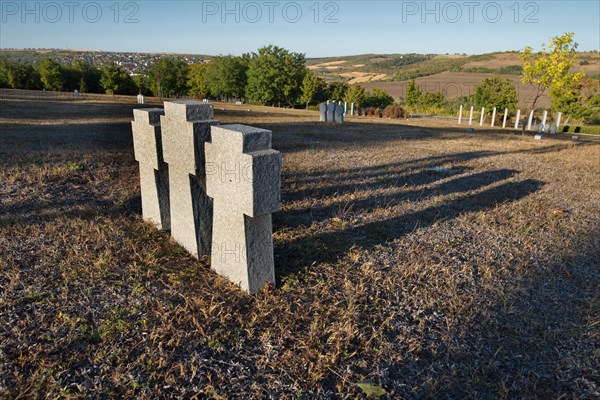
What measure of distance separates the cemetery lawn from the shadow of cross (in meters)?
0.21

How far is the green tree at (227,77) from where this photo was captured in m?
46.9

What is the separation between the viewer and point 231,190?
9.85 feet

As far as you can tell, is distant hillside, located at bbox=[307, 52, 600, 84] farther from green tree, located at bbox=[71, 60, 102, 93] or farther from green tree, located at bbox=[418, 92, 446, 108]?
green tree, located at bbox=[71, 60, 102, 93]

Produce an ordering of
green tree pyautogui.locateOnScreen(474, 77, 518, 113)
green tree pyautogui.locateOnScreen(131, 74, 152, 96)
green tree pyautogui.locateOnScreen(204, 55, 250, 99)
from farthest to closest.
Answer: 1. green tree pyautogui.locateOnScreen(131, 74, 152, 96)
2. green tree pyautogui.locateOnScreen(204, 55, 250, 99)
3. green tree pyautogui.locateOnScreen(474, 77, 518, 113)

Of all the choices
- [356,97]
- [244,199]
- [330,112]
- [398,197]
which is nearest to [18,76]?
[356,97]

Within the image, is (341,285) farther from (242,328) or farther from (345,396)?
(345,396)

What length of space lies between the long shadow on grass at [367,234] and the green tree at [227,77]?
146 feet

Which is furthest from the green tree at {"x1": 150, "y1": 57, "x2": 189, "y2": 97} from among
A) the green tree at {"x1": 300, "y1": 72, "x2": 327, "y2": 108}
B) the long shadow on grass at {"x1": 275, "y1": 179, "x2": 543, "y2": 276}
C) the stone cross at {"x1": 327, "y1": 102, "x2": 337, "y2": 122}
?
the long shadow on grass at {"x1": 275, "y1": 179, "x2": 543, "y2": 276}

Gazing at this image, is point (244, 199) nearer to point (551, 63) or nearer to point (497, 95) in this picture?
point (551, 63)

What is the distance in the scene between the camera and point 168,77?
4912 cm

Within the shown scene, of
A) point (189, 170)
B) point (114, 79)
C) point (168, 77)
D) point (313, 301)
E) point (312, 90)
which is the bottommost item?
point (313, 301)

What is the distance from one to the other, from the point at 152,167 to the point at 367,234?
2.64 meters

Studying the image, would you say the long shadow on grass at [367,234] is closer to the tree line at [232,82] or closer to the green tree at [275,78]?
the tree line at [232,82]

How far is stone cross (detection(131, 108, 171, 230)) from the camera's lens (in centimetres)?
407
